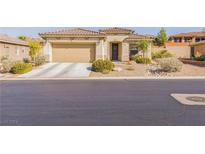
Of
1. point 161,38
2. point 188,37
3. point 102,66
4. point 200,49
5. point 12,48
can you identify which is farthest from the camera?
point 188,37

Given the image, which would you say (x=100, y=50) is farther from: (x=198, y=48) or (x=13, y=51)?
(x=198, y=48)

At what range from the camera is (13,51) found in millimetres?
32938

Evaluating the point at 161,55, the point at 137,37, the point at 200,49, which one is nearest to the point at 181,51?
the point at 200,49

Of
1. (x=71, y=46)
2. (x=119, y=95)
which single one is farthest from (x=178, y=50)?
(x=119, y=95)

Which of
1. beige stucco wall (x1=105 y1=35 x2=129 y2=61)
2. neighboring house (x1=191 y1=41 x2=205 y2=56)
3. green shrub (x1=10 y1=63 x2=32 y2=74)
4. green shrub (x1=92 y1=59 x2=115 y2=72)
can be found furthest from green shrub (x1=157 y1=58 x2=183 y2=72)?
neighboring house (x1=191 y1=41 x2=205 y2=56)

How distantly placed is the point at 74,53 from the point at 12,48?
8.19m

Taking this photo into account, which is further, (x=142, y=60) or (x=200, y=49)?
(x=200, y=49)

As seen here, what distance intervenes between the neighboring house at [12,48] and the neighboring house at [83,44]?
4.21 m

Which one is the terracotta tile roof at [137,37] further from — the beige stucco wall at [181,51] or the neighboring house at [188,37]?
the neighboring house at [188,37]

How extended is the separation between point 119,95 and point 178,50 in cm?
3582

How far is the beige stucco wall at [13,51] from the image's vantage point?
2944 centimetres

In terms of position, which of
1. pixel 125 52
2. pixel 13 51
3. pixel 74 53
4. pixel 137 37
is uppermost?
pixel 137 37

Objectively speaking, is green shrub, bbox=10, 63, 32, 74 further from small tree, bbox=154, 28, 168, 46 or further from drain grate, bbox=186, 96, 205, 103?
small tree, bbox=154, 28, 168, 46

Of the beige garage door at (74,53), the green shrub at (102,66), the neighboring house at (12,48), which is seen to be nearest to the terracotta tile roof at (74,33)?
the beige garage door at (74,53)
